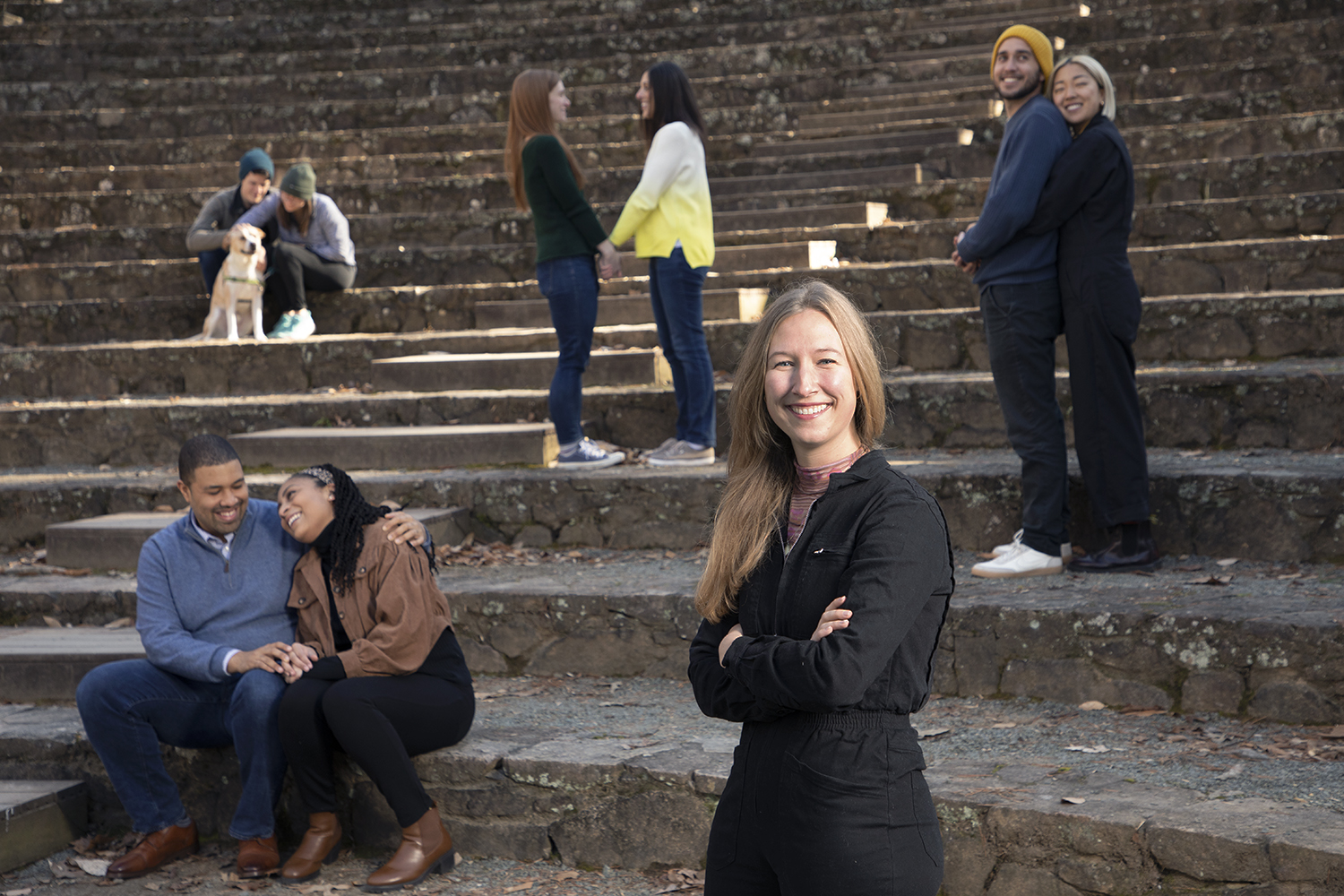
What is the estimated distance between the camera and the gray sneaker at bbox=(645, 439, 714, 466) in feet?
17.5

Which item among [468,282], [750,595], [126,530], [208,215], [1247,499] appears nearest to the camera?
[750,595]

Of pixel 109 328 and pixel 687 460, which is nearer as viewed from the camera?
pixel 687 460

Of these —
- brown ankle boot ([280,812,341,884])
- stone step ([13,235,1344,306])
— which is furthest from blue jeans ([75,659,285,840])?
stone step ([13,235,1344,306])

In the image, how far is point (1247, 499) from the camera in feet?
13.8

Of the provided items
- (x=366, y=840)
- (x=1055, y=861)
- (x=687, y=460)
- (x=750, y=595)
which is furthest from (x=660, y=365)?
(x=750, y=595)

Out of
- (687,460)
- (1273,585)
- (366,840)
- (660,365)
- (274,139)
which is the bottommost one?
(366,840)

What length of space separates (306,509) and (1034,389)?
96.1 inches

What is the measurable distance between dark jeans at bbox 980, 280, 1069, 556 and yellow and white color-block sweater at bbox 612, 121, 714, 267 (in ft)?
4.92

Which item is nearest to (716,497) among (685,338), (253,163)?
(685,338)

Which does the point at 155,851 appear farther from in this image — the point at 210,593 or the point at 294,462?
the point at 294,462

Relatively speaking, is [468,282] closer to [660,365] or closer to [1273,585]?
[660,365]

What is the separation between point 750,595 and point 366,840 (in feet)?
7.67

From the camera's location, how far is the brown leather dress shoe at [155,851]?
11.7 feet

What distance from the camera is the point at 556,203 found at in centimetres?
530
